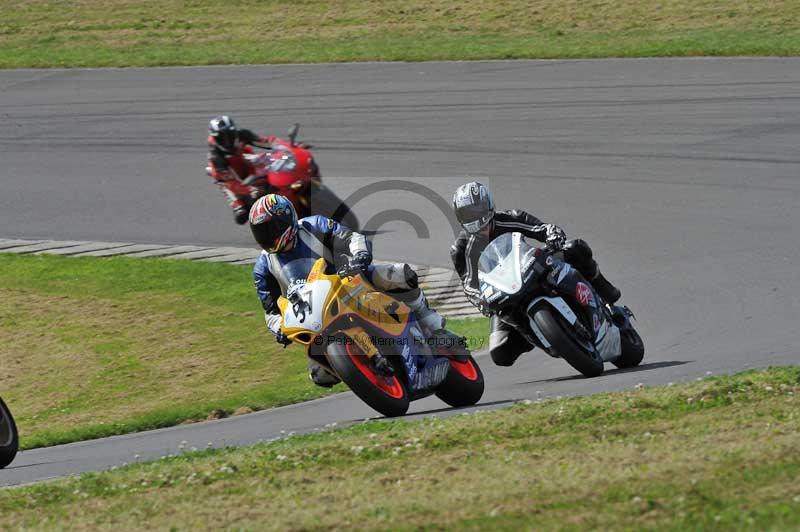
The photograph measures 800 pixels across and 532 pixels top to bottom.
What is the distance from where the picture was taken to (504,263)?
10492 mm

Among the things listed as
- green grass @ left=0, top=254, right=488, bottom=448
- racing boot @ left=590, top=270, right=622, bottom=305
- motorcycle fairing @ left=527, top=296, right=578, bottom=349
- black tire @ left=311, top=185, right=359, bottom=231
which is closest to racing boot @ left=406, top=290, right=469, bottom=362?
motorcycle fairing @ left=527, top=296, right=578, bottom=349

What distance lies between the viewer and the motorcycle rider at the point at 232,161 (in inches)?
668

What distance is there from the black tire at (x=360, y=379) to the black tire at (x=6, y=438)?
2284 millimetres

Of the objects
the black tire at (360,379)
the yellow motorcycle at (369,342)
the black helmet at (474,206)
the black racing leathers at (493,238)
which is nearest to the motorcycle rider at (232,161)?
the black racing leathers at (493,238)

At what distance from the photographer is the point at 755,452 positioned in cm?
685

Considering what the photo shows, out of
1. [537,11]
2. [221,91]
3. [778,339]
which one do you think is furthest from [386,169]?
[537,11]

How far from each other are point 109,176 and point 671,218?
919 centimetres

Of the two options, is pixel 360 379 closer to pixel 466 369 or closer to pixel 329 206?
pixel 466 369

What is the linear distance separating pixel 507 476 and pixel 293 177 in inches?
393

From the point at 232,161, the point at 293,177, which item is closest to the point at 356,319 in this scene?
the point at 293,177

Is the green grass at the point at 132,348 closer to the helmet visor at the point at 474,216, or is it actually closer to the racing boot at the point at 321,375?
the racing boot at the point at 321,375

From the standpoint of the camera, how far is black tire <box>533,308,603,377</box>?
10.2m

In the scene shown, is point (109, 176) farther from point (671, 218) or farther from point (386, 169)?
point (671, 218)

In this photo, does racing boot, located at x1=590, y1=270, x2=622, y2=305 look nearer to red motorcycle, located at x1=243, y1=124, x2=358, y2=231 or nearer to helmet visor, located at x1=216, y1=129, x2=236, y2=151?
red motorcycle, located at x1=243, y1=124, x2=358, y2=231
